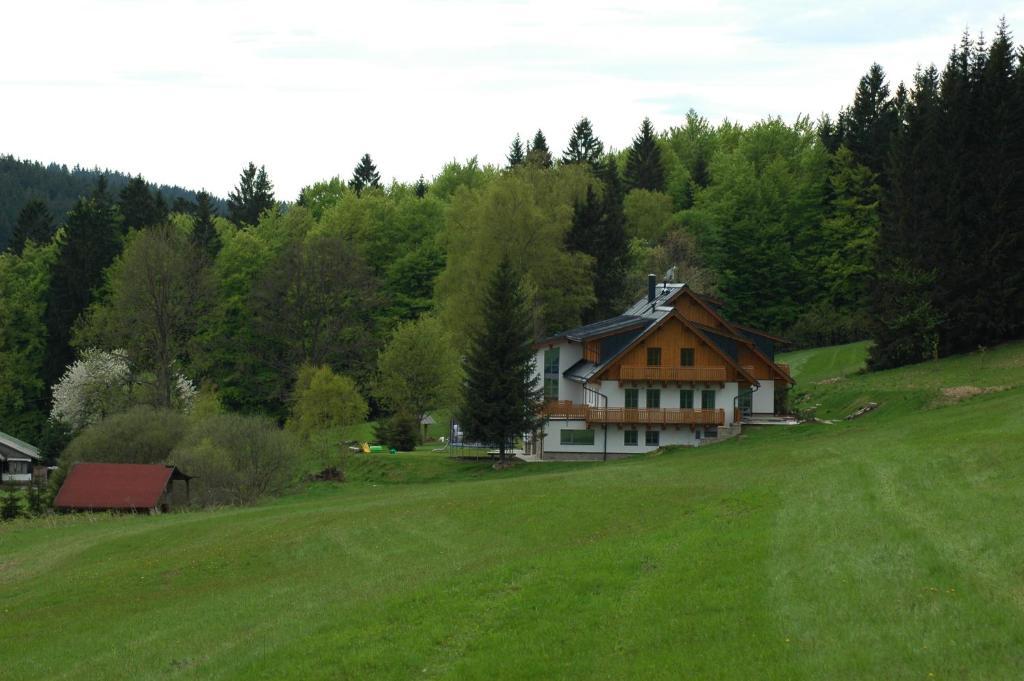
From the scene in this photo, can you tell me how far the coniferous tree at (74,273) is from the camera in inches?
3885

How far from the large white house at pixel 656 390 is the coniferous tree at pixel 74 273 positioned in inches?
2166

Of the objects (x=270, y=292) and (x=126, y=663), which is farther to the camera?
(x=270, y=292)

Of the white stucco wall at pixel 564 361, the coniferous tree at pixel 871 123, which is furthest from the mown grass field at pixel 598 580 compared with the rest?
the coniferous tree at pixel 871 123

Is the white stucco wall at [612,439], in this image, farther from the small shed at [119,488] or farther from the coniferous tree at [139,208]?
the coniferous tree at [139,208]

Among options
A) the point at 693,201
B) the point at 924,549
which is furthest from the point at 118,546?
the point at 693,201

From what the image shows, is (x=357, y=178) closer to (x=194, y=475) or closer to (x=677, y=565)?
(x=194, y=475)

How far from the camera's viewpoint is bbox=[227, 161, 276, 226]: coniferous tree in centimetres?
13675

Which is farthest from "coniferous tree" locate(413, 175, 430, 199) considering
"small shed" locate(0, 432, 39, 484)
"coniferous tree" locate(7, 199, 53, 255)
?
"small shed" locate(0, 432, 39, 484)

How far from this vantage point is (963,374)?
52438mm

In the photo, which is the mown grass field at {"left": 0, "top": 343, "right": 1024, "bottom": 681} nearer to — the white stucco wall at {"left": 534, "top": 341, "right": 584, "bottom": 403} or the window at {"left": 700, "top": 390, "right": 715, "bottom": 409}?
the window at {"left": 700, "top": 390, "right": 715, "bottom": 409}

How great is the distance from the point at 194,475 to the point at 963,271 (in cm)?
3934

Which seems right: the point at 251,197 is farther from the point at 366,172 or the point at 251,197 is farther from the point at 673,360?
the point at 673,360

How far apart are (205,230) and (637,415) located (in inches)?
2586

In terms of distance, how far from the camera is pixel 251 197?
140 metres
